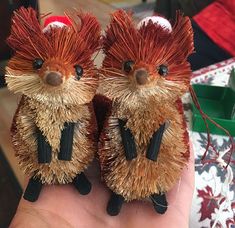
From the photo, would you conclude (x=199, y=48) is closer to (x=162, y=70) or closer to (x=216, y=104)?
(x=216, y=104)

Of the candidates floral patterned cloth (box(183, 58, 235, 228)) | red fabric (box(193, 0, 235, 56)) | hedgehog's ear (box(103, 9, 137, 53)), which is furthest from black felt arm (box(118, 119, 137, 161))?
red fabric (box(193, 0, 235, 56))

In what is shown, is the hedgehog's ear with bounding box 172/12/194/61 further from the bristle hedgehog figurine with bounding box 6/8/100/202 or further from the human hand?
the human hand

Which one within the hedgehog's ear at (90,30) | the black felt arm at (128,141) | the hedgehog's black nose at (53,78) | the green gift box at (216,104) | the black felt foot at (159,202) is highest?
the hedgehog's ear at (90,30)

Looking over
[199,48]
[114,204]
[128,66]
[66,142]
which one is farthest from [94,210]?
[199,48]

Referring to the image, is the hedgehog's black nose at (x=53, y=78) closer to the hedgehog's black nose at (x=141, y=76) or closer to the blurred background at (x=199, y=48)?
the hedgehog's black nose at (x=141, y=76)

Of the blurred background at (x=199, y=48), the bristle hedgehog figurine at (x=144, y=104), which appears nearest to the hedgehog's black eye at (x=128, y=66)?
the bristle hedgehog figurine at (x=144, y=104)
